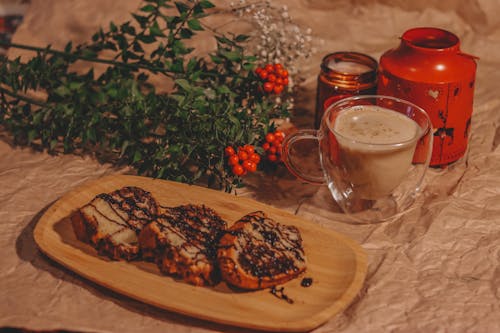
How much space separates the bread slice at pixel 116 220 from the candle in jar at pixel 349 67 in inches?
29.1

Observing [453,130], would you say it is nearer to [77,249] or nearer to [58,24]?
[77,249]

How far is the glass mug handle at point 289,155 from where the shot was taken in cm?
186

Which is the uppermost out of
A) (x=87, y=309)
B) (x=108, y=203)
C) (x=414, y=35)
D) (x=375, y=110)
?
(x=414, y=35)

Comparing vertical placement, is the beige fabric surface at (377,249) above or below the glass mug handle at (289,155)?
below

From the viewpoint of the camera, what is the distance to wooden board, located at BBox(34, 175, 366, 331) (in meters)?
1.45

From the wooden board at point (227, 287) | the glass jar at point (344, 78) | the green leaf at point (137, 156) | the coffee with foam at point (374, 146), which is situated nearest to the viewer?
the wooden board at point (227, 287)

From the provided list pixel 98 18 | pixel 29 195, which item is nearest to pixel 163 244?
pixel 29 195

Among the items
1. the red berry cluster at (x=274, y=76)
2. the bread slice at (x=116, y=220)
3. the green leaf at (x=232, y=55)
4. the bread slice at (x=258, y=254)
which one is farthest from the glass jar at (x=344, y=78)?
the bread slice at (x=116, y=220)

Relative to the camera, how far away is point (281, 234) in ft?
5.35

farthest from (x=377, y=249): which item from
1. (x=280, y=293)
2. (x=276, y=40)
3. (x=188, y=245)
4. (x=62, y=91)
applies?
(x=62, y=91)

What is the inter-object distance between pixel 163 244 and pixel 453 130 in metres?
0.94

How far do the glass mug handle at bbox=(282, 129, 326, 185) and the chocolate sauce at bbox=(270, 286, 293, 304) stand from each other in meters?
0.44

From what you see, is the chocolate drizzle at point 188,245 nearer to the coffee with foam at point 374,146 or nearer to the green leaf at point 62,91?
the coffee with foam at point 374,146

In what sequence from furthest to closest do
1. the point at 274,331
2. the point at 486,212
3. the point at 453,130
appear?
1. the point at 453,130
2. the point at 486,212
3. the point at 274,331
